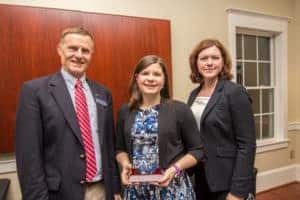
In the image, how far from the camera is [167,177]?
1612mm

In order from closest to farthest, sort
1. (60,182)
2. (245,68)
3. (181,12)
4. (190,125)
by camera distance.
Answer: (60,182), (190,125), (181,12), (245,68)

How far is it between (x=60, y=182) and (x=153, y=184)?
0.46 metres

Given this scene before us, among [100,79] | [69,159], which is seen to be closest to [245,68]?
[100,79]

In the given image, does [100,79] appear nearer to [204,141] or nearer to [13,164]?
[13,164]

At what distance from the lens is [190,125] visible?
174 cm

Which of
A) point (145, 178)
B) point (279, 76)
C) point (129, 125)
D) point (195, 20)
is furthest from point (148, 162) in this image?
point (279, 76)

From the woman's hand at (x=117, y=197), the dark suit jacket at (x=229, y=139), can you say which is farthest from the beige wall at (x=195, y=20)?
the dark suit jacket at (x=229, y=139)

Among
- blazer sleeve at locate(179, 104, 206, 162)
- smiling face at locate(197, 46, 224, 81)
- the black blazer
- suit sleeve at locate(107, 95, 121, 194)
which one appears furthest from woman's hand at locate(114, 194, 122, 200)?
smiling face at locate(197, 46, 224, 81)

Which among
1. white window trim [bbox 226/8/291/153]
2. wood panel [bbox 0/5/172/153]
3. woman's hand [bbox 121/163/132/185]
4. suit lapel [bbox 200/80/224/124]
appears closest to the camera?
woman's hand [bbox 121/163/132/185]

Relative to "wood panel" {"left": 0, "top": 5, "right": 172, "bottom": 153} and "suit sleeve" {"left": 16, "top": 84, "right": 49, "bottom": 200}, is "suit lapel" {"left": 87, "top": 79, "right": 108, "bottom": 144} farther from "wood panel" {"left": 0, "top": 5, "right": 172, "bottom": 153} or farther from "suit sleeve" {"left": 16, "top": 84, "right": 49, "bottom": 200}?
"wood panel" {"left": 0, "top": 5, "right": 172, "bottom": 153}

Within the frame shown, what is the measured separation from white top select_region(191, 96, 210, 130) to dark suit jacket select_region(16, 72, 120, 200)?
756 millimetres

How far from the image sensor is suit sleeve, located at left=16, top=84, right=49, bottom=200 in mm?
1445

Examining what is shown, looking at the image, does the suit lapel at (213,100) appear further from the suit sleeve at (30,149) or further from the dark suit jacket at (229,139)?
the suit sleeve at (30,149)

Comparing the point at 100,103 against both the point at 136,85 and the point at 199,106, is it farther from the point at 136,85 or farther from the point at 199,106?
the point at 199,106
